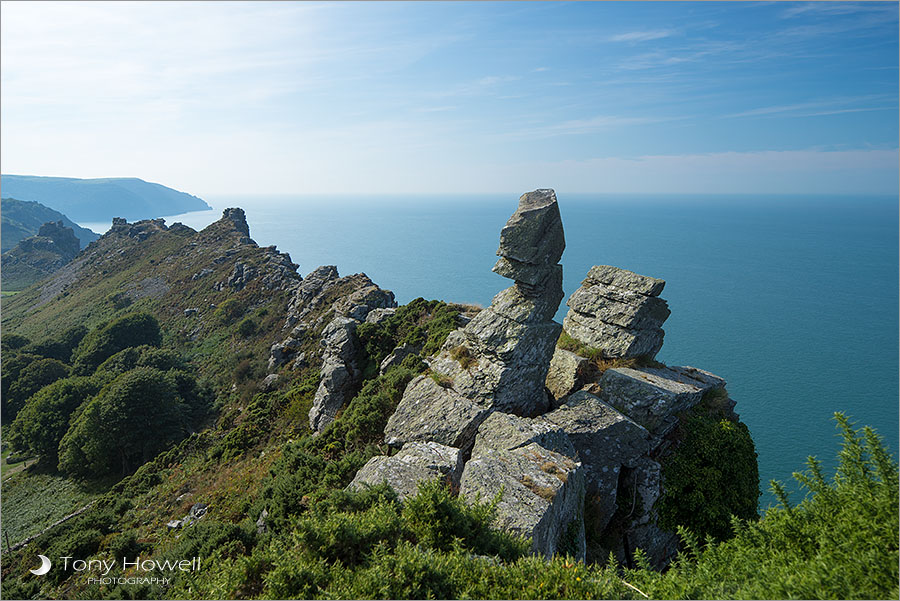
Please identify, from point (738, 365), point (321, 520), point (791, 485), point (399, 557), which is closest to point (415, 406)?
point (321, 520)

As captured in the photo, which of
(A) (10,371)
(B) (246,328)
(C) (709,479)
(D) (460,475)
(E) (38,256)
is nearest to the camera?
(D) (460,475)

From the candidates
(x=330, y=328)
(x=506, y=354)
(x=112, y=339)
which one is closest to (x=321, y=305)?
(x=330, y=328)

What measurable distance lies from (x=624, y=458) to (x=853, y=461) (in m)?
8.64

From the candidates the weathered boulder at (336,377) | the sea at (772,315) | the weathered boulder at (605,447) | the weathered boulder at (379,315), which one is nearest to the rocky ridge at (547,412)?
the weathered boulder at (605,447)

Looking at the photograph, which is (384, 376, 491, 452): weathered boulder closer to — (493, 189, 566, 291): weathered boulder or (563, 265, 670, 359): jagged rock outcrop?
(493, 189, 566, 291): weathered boulder

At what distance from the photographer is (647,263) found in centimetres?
15775

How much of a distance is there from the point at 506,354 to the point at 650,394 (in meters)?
6.44

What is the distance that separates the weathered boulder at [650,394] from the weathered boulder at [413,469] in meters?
7.77

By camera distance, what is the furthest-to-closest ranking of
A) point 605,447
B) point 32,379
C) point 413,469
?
1. point 32,379
2. point 605,447
3. point 413,469

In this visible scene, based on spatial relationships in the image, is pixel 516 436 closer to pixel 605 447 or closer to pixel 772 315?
pixel 605 447

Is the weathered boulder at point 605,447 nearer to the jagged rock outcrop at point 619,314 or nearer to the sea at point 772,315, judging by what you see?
the jagged rock outcrop at point 619,314

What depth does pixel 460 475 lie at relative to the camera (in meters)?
13.7

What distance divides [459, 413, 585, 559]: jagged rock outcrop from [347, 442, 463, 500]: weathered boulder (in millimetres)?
665

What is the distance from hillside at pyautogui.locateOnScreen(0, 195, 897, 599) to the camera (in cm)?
776
